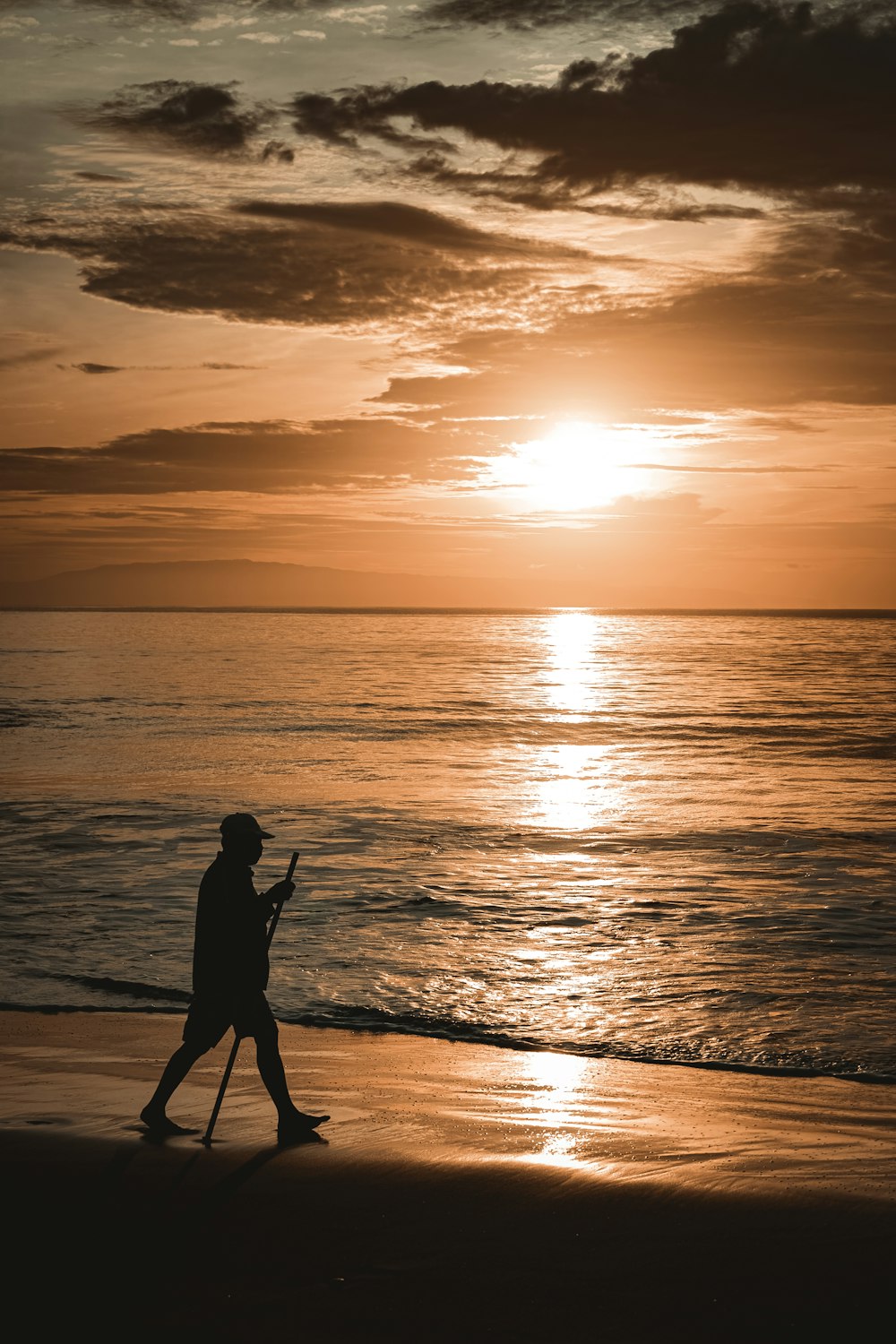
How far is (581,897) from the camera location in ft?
46.1

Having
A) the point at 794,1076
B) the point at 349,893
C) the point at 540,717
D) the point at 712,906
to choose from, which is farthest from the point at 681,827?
the point at 540,717

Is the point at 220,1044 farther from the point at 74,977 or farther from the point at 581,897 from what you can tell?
the point at 581,897

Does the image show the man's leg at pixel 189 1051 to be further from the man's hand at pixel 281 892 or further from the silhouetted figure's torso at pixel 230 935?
the man's hand at pixel 281 892

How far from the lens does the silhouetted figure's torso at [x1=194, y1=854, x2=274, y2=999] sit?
6789mm

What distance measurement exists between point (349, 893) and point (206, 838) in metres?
4.30

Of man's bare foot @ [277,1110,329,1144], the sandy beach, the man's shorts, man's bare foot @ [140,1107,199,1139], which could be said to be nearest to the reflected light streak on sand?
the sandy beach

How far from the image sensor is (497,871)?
15578mm

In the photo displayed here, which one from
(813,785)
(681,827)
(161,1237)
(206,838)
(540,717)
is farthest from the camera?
(540,717)

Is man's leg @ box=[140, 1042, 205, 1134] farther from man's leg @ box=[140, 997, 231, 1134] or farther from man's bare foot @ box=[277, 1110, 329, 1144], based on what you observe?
man's bare foot @ box=[277, 1110, 329, 1144]

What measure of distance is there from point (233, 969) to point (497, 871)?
904cm

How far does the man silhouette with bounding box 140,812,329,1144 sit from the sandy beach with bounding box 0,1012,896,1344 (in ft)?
0.96

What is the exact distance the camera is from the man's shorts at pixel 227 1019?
6793mm

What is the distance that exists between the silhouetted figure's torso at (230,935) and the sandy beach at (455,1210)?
857 mm

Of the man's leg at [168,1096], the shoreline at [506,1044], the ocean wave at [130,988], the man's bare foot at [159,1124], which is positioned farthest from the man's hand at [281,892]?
the ocean wave at [130,988]
